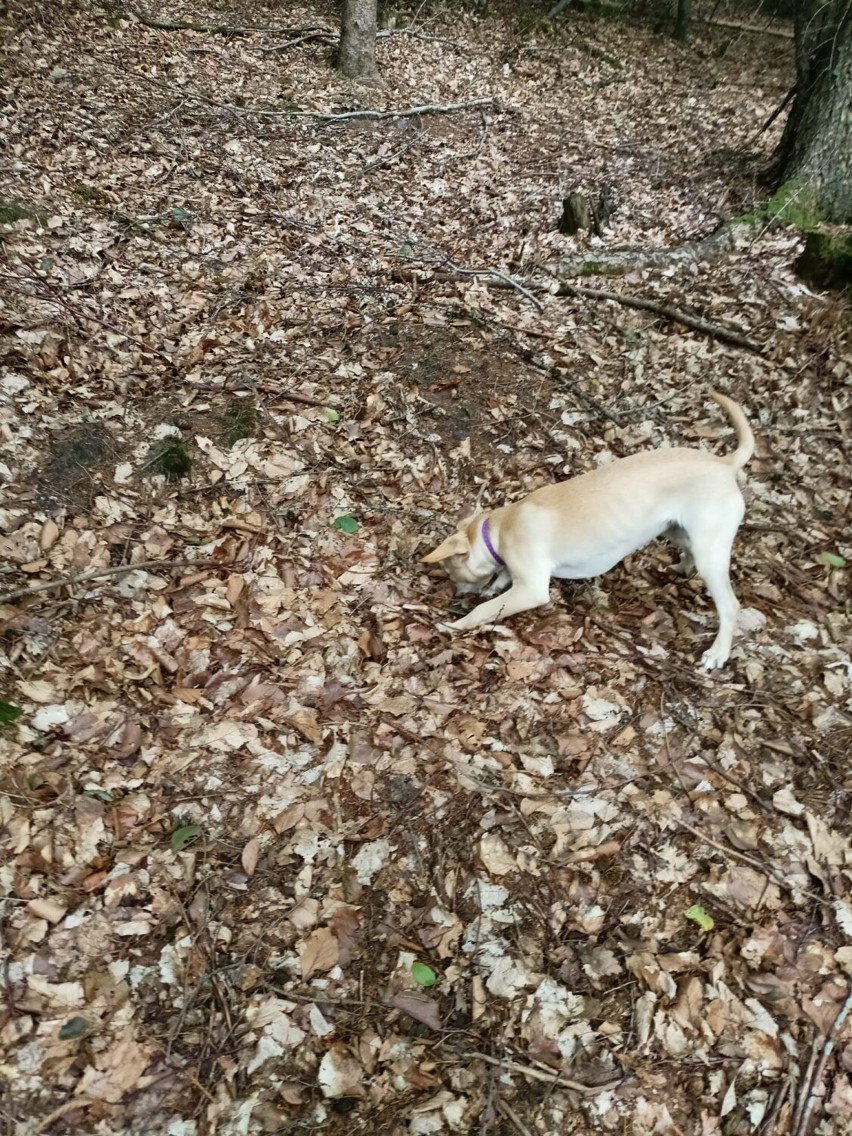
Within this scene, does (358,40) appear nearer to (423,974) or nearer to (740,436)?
(740,436)

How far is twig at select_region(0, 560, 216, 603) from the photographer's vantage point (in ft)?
13.3

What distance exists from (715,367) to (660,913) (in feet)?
15.6

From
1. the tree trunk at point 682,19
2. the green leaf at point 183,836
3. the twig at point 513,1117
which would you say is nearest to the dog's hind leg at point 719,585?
the twig at point 513,1117

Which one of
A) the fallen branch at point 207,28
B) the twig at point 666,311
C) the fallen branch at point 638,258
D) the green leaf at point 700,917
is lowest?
the green leaf at point 700,917

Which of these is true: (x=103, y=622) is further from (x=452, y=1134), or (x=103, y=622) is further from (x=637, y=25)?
(x=637, y=25)

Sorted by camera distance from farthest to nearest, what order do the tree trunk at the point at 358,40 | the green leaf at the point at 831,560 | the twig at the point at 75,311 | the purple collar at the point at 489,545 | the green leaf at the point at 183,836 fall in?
1. the tree trunk at the point at 358,40
2. the twig at the point at 75,311
3. the green leaf at the point at 831,560
4. the purple collar at the point at 489,545
5. the green leaf at the point at 183,836

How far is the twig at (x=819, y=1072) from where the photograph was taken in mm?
2723

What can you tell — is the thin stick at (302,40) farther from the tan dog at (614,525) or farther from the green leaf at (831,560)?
the green leaf at (831,560)

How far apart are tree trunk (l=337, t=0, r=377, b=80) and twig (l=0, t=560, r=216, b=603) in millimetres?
9394

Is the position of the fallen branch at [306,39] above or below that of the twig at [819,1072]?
above

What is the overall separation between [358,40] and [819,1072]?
1259 cm

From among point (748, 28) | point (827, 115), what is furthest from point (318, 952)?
point (748, 28)

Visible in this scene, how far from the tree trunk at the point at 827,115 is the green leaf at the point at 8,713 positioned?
8791 mm

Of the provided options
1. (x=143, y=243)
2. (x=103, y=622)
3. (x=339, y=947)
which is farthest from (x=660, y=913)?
(x=143, y=243)
